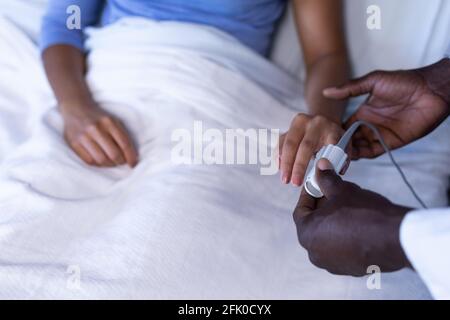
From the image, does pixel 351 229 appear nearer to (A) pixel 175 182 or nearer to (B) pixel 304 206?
(B) pixel 304 206

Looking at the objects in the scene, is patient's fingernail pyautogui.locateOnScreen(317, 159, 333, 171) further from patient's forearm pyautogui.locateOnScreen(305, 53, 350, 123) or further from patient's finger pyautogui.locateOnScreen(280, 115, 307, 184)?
patient's forearm pyautogui.locateOnScreen(305, 53, 350, 123)

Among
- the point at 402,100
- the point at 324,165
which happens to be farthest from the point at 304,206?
the point at 402,100

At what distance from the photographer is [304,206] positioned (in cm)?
62

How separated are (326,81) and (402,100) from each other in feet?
0.57

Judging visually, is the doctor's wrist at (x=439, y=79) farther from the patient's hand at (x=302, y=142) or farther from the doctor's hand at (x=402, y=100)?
the patient's hand at (x=302, y=142)

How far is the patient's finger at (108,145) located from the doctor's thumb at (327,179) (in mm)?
378

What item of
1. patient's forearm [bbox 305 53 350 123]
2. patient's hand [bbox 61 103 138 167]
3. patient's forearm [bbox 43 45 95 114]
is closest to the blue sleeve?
patient's forearm [bbox 43 45 95 114]

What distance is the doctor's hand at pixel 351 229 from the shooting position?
0.51m

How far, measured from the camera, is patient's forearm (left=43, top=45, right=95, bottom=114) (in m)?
0.92

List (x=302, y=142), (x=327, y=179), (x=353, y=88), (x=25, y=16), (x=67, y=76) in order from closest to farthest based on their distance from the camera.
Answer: (x=327, y=179)
(x=302, y=142)
(x=353, y=88)
(x=67, y=76)
(x=25, y=16)

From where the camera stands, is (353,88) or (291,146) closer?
(291,146)

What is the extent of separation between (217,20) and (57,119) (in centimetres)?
36
